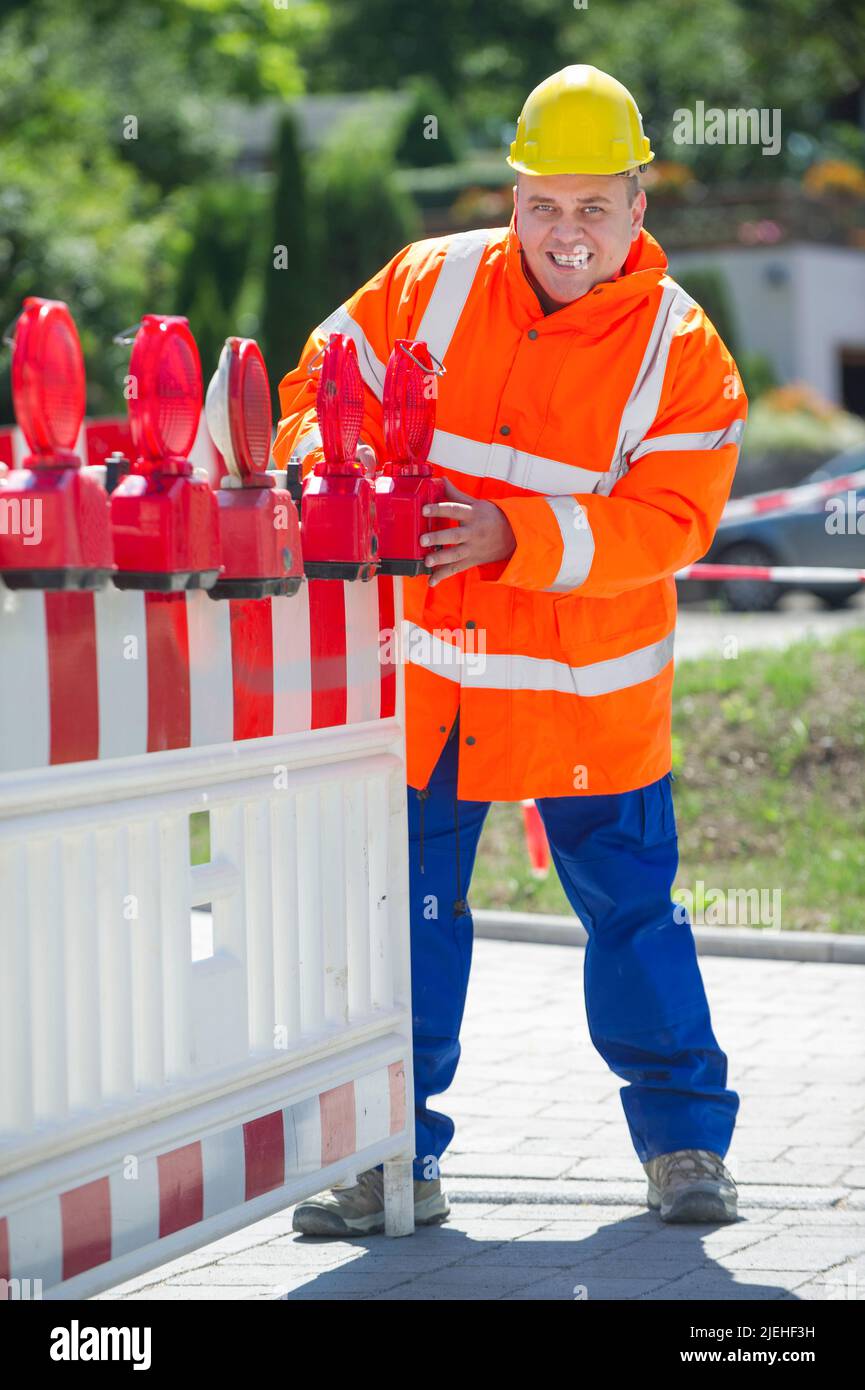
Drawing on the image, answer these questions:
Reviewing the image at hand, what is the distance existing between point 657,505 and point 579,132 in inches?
29.9

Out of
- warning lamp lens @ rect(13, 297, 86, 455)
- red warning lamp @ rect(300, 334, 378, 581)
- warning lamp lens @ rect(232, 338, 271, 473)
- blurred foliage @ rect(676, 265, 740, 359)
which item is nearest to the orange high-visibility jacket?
red warning lamp @ rect(300, 334, 378, 581)

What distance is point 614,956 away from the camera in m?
4.26

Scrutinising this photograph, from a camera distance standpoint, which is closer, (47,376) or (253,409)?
(47,376)

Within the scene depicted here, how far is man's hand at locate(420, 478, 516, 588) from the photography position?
3678 mm

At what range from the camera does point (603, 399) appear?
4051mm

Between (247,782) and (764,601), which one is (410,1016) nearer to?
(247,782)

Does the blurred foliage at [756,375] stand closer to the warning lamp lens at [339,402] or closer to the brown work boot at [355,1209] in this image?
the brown work boot at [355,1209]

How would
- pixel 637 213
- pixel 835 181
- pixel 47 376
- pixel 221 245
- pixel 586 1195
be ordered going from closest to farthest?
pixel 47 376
pixel 637 213
pixel 586 1195
pixel 221 245
pixel 835 181

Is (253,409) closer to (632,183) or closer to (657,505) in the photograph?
(657,505)

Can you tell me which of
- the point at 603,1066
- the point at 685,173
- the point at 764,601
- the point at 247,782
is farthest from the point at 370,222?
the point at 247,782

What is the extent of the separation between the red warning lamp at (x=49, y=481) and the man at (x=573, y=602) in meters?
1.19

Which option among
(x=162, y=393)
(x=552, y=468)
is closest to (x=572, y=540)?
(x=552, y=468)

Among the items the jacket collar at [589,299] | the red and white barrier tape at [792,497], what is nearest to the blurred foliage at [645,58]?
the red and white barrier tape at [792,497]

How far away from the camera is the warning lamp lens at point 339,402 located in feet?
11.4
